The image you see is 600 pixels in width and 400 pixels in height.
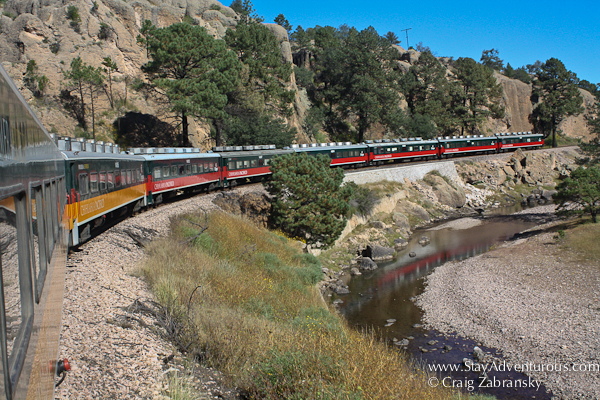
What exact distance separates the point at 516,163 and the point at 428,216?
23.5m

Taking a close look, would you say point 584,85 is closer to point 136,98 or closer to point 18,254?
point 136,98

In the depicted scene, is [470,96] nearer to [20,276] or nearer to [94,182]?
[94,182]

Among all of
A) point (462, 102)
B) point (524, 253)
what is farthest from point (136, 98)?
point (462, 102)

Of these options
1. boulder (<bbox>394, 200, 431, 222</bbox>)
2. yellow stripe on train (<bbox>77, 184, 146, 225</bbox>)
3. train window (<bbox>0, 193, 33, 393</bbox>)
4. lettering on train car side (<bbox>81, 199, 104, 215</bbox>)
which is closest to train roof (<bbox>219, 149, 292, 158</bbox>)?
yellow stripe on train (<bbox>77, 184, 146, 225</bbox>)

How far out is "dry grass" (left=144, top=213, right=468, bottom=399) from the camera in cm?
650

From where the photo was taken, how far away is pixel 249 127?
42.6 meters

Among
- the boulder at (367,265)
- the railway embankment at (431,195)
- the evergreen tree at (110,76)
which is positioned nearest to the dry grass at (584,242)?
the railway embankment at (431,195)

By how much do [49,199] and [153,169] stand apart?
16.2m

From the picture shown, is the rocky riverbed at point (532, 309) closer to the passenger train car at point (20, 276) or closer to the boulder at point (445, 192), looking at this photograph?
the passenger train car at point (20, 276)

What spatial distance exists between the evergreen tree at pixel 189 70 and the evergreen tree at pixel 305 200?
11.6 metres

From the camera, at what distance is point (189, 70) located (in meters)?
38.4

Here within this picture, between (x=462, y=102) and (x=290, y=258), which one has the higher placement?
(x=462, y=102)

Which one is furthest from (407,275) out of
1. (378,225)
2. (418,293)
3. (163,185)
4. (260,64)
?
(260,64)

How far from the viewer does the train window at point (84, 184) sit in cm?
1181
